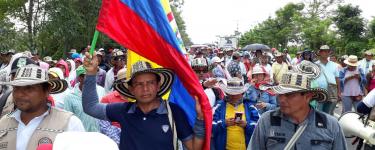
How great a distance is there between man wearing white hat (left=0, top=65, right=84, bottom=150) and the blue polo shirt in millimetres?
377

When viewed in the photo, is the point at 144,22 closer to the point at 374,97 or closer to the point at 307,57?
the point at 374,97

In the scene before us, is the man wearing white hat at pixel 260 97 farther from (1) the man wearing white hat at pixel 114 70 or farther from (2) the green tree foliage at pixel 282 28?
(2) the green tree foliage at pixel 282 28

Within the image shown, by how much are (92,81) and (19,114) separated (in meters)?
0.63

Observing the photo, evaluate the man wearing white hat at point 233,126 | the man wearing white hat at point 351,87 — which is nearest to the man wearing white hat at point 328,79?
the man wearing white hat at point 351,87

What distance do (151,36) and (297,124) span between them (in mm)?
1490

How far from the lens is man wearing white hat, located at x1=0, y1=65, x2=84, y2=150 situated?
10.9ft

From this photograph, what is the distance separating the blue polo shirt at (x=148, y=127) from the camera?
3537 mm

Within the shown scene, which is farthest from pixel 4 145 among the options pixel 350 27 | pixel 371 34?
pixel 350 27

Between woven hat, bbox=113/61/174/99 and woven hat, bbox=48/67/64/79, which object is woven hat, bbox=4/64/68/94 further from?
woven hat, bbox=48/67/64/79

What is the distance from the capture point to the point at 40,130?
334 cm

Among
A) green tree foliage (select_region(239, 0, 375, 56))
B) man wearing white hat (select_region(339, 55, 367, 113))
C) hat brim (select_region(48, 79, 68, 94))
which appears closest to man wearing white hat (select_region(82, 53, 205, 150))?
hat brim (select_region(48, 79, 68, 94))

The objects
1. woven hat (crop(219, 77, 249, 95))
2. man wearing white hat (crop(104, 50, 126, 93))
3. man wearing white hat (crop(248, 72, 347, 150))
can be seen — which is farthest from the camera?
man wearing white hat (crop(104, 50, 126, 93))

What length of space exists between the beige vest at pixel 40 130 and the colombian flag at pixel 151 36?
0.93 m

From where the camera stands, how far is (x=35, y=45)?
815 inches
